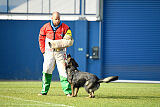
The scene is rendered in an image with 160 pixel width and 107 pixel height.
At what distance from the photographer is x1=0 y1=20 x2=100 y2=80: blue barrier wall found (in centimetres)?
2339

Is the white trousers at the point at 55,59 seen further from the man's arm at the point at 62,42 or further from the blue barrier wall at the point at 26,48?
the blue barrier wall at the point at 26,48

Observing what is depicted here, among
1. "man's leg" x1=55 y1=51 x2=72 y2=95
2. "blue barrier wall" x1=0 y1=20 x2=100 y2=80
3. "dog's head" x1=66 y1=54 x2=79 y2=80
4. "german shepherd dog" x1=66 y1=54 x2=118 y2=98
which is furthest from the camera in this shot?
"blue barrier wall" x1=0 y1=20 x2=100 y2=80

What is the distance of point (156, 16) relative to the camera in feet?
78.5

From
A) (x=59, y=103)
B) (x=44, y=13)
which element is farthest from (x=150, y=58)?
(x=59, y=103)

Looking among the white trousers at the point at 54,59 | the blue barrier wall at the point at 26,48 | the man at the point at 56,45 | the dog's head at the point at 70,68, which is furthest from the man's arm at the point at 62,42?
the blue barrier wall at the point at 26,48

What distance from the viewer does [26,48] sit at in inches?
928

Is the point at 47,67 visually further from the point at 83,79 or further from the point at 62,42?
the point at 83,79

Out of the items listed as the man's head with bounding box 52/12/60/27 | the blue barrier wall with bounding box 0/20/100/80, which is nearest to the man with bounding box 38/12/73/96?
the man's head with bounding box 52/12/60/27

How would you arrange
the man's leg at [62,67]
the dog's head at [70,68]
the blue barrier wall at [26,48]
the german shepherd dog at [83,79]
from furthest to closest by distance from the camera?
the blue barrier wall at [26,48] < the man's leg at [62,67] < the dog's head at [70,68] < the german shepherd dog at [83,79]

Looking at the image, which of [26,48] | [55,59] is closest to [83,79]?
[55,59]

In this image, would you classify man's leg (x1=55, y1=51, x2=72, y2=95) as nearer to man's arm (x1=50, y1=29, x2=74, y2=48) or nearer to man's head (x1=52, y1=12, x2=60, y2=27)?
man's arm (x1=50, y1=29, x2=74, y2=48)

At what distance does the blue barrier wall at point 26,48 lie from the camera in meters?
23.4

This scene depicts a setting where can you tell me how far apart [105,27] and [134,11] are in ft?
6.21

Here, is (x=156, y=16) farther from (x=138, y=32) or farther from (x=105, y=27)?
(x=105, y=27)
